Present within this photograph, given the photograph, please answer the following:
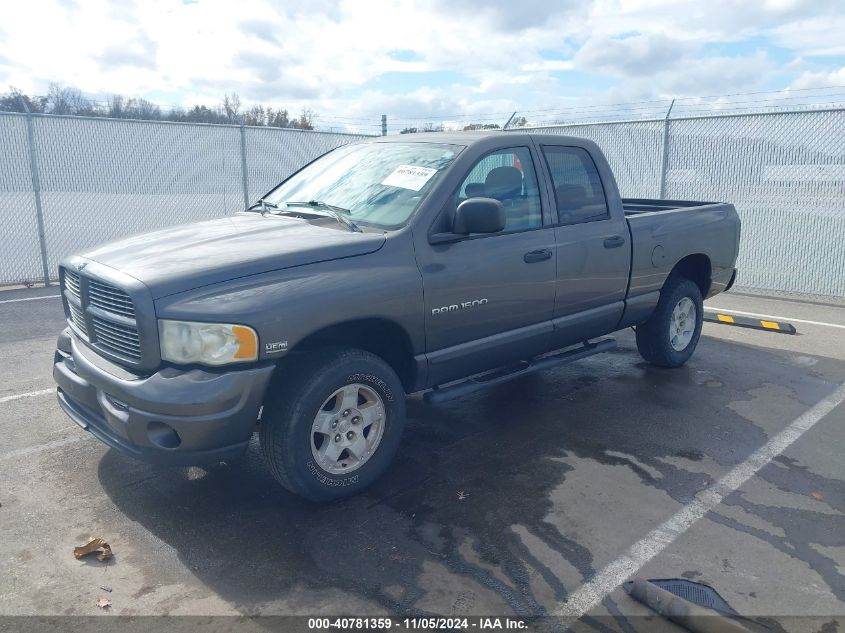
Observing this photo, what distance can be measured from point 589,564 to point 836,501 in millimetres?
1653

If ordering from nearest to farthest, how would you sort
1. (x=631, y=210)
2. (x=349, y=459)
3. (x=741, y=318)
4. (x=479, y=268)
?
1. (x=349, y=459)
2. (x=479, y=268)
3. (x=631, y=210)
4. (x=741, y=318)

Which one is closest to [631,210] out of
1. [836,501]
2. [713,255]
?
[713,255]

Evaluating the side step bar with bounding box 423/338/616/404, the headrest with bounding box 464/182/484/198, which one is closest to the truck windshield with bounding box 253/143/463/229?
the headrest with bounding box 464/182/484/198

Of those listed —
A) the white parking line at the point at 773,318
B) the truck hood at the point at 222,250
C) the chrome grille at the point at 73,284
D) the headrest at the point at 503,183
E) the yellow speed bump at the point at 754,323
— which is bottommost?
the white parking line at the point at 773,318

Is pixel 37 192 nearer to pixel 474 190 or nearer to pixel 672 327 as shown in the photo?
pixel 474 190

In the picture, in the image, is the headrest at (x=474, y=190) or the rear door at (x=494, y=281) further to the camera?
the headrest at (x=474, y=190)

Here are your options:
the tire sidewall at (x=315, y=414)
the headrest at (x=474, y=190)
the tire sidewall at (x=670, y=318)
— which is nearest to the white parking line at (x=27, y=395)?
the tire sidewall at (x=315, y=414)

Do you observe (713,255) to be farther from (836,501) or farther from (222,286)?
(222,286)

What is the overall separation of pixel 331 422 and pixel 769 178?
8.91 m

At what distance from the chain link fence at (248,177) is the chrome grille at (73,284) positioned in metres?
6.92

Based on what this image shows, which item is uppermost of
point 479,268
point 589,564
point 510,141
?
point 510,141

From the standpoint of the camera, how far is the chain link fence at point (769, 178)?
9820mm

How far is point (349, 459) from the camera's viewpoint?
13.0ft

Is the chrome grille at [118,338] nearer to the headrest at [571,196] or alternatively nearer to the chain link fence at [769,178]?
the headrest at [571,196]
